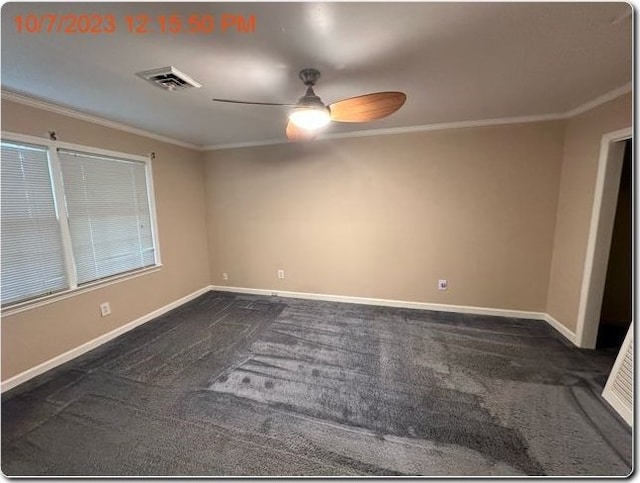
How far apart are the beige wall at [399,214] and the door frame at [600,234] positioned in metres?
0.54

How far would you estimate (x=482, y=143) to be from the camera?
9.37 feet

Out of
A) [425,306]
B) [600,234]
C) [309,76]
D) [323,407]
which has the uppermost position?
[309,76]

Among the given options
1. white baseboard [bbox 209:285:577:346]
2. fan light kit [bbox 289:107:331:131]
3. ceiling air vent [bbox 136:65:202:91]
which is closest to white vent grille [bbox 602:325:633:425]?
white baseboard [bbox 209:285:577:346]

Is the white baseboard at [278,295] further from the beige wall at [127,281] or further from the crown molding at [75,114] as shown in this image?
the crown molding at [75,114]

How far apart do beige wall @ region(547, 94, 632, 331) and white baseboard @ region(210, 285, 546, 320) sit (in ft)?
1.00

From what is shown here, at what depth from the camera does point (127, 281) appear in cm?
289

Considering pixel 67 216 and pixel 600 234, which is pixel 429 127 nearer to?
pixel 600 234

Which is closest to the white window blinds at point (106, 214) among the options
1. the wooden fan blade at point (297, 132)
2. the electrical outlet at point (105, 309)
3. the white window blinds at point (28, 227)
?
the white window blinds at point (28, 227)

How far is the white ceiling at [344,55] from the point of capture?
117 cm

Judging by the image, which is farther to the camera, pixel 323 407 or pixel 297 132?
pixel 297 132

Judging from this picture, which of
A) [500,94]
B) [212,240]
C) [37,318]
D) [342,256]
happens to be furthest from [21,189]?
[500,94]

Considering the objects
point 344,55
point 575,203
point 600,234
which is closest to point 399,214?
point 575,203

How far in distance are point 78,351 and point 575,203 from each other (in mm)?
4918
